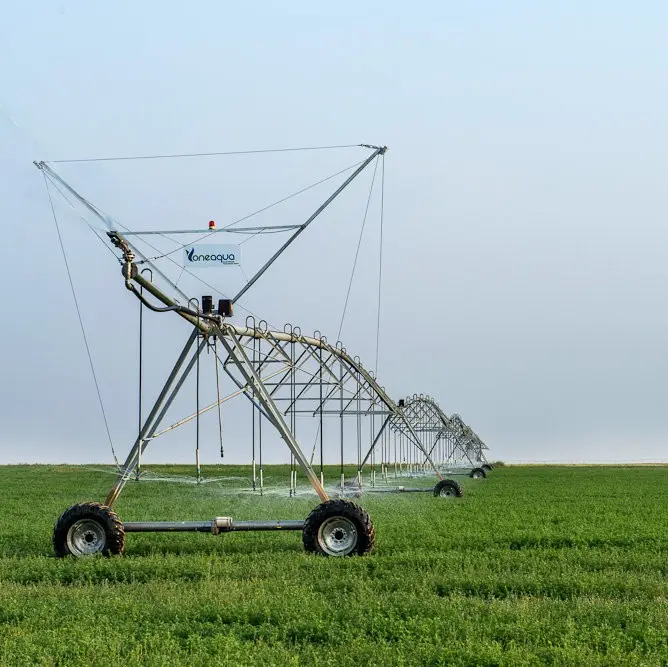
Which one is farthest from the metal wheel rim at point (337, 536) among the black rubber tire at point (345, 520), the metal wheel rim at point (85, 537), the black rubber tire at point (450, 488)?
the black rubber tire at point (450, 488)

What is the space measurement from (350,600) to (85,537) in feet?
20.4

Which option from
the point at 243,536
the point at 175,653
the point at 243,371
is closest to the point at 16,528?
the point at 243,536

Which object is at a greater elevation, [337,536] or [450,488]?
[450,488]

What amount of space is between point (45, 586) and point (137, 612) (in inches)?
103

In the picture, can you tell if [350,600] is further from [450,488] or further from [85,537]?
[450,488]

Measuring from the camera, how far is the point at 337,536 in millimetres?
15000

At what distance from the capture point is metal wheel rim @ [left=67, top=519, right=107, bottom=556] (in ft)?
50.1

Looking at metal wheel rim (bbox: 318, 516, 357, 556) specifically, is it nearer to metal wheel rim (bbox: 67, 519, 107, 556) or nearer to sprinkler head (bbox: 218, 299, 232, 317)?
metal wheel rim (bbox: 67, 519, 107, 556)

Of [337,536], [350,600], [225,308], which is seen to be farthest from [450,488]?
[350,600]

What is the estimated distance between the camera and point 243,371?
54.4ft

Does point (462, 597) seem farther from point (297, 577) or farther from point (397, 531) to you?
point (397, 531)

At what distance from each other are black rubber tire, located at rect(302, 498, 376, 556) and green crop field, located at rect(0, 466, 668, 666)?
0.38 meters

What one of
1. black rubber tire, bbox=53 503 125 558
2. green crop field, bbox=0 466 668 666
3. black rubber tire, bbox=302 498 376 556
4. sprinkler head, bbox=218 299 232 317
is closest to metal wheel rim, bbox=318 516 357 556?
black rubber tire, bbox=302 498 376 556

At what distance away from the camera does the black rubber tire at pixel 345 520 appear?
14789mm
